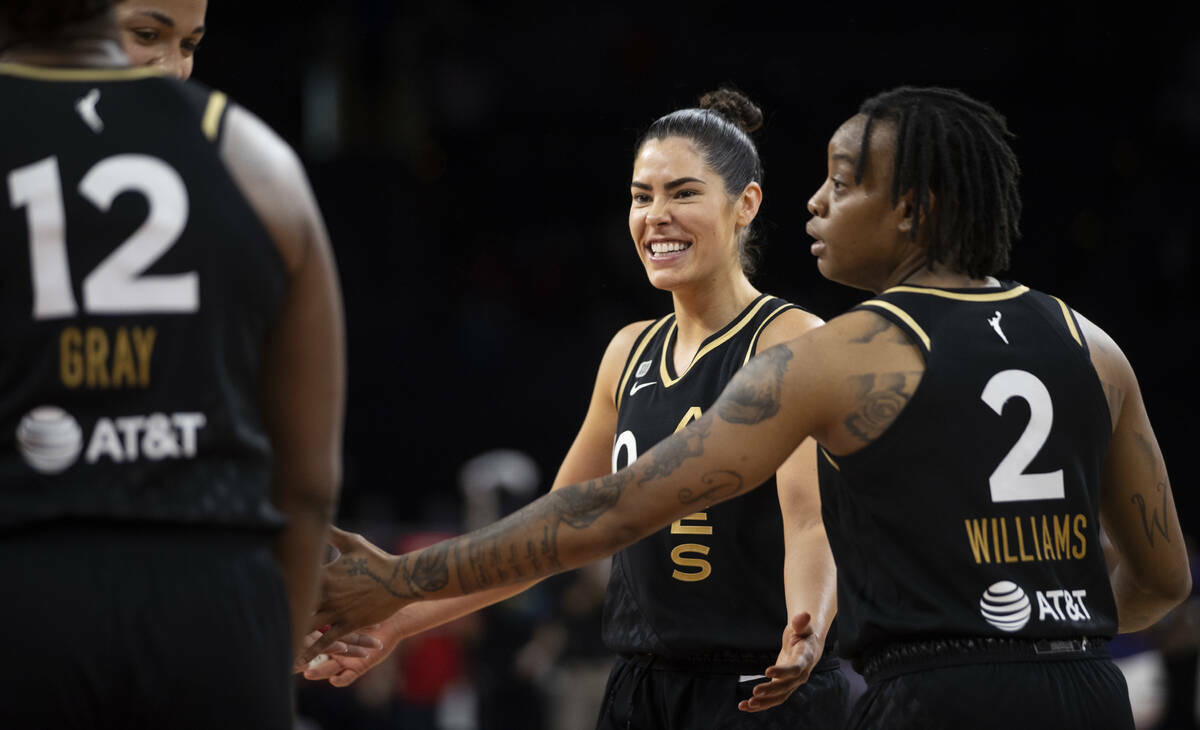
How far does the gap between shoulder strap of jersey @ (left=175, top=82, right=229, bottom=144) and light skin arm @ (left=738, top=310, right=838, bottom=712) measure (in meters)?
1.79

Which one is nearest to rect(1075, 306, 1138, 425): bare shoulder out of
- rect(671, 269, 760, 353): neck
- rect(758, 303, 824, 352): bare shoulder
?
rect(758, 303, 824, 352): bare shoulder

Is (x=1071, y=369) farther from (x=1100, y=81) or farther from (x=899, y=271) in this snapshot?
(x=1100, y=81)

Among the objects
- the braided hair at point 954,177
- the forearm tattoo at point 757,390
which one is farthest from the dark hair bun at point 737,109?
the forearm tattoo at point 757,390

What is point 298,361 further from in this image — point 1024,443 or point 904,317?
point 1024,443

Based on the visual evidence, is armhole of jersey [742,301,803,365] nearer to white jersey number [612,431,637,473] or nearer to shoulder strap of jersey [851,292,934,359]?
white jersey number [612,431,637,473]

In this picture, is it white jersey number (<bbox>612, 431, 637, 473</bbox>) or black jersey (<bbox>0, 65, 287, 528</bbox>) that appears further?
white jersey number (<bbox>612, 431, 637, 473</bbox>)

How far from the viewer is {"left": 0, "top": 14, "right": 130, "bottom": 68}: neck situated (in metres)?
2.28

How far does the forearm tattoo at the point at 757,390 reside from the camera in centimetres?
302

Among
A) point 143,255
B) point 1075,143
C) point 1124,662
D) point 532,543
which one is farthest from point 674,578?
point 1075,143

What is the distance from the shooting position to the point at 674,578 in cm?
400

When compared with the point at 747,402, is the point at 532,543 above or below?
below

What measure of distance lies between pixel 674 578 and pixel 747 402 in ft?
3.61

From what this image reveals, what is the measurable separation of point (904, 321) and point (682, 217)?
148cm

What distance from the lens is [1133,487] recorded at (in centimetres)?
335
